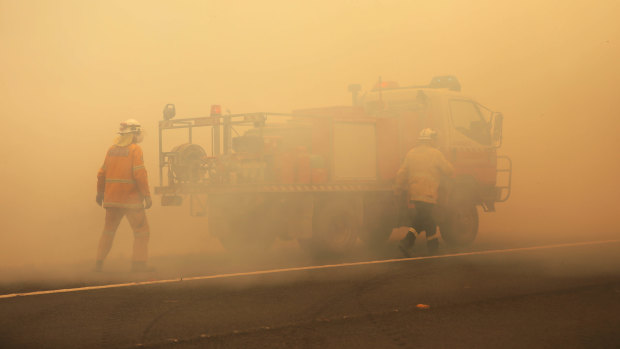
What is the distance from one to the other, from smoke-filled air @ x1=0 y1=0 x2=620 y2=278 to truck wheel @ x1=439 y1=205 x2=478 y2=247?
0.72 meters

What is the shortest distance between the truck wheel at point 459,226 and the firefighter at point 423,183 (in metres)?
1.32

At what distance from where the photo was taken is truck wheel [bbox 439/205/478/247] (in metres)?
11.5

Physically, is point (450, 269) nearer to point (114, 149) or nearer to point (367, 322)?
point (367, 322)

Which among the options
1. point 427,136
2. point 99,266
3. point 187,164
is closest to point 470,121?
point 427,136

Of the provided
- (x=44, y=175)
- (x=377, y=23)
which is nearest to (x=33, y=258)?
(x=44, y=175)

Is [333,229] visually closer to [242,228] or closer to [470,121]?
[242,228]

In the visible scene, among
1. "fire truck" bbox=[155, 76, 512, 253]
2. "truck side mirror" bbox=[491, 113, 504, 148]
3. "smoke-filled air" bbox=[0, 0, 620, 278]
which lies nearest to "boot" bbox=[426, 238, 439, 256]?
"fire truck" bbox=[155, 76, 512, 253]

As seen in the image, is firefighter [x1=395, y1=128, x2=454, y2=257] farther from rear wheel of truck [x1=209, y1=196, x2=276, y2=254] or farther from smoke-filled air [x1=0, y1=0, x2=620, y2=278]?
smoke-filled air [x1=0, y1=0, x2=620, y2=278]

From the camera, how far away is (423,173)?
10.1m

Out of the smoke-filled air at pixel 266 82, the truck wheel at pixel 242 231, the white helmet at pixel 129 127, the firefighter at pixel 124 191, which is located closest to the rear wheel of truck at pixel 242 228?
the truck wheel at pixel 242 231

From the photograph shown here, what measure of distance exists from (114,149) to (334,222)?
3.42 metres

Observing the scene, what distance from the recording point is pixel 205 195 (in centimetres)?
970

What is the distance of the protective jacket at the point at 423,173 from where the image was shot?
10047mm

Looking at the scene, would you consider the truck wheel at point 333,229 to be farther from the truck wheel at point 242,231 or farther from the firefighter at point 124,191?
the firefighter at point 124,191
